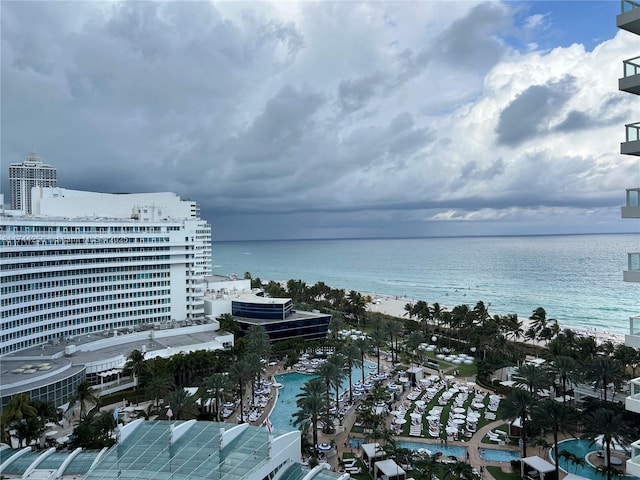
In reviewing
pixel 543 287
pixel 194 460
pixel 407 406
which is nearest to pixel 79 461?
pixel 194 460

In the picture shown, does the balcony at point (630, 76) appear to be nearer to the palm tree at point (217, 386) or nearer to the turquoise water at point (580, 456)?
the turquoise water at point (580, 456)

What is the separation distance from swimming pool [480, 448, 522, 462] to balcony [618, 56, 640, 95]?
1294 inches

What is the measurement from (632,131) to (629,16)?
3783 millimetres

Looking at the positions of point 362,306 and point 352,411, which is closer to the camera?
point 352,411

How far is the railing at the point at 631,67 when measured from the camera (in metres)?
15.4

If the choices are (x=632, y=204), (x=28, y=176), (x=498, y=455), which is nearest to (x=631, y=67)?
(x=632, y=204)

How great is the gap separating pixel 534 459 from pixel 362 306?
65599 millimetres

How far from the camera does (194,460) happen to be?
24109 millimetres

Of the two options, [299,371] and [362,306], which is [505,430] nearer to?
[299,371]

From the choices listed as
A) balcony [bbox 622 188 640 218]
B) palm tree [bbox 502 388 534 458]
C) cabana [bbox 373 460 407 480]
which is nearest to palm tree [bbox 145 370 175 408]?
cabana [bbox 373 460 407 480]

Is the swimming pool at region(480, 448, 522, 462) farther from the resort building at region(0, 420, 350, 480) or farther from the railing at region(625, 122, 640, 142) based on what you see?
the railing at region(625, 122, 640, 142)

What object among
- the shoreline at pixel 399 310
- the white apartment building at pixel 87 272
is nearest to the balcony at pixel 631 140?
the white apartment building at pixel 87 272

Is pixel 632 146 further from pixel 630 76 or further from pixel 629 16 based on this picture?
pixel 629 16

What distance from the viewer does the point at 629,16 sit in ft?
50.1
